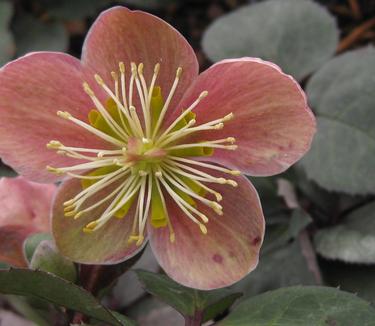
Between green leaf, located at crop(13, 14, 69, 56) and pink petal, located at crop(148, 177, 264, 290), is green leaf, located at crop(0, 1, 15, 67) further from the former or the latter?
pink petal, located at crop(148, 177, 264, 290)

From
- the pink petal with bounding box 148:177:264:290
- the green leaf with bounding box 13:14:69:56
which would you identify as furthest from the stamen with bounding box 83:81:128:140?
the green leaf with bounding box 13:14:69:56

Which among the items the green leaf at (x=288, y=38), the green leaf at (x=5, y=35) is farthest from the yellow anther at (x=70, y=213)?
the green leaf at (x=5, y=35)

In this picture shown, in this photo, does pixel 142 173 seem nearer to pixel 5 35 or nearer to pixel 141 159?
pixel 141 159

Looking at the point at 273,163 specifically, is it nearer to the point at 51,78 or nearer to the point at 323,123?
the point at 51,78

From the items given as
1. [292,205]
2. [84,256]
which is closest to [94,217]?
[84,256]

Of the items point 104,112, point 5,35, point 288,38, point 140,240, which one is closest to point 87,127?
point 104,112
